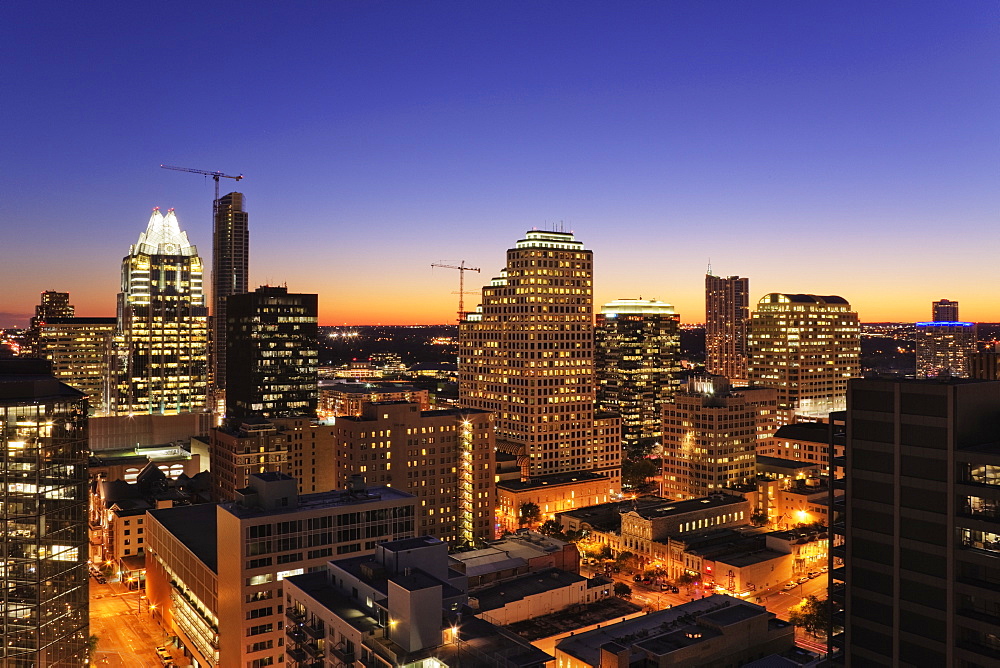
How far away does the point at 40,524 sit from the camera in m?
72.2

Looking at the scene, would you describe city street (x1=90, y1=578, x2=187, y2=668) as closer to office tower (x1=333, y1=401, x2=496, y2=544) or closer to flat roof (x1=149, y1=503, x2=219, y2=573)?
flat roof (x1=149, y1=503, x2=219, y2=573)

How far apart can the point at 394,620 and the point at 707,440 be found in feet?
463

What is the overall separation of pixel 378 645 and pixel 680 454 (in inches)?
5739

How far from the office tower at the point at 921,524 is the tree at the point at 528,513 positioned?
10907 cm

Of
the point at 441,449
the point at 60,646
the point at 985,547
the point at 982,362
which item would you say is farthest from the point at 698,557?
the point at 60,646

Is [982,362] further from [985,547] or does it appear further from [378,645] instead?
[378,645]

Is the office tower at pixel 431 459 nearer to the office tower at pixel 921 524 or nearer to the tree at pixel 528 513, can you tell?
the tree at pixel 528 513

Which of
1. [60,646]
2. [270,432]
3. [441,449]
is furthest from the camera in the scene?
[270,432]

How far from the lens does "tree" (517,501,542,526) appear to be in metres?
165

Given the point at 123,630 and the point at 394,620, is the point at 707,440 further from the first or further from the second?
the point at 394,620

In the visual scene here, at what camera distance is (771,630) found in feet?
313

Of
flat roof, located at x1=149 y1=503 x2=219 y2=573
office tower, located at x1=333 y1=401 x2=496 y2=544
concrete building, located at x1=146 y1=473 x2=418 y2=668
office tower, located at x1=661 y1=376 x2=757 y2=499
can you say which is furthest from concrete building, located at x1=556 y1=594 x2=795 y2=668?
office tower, located at x1=661 y1=376 x2=757 y2=499

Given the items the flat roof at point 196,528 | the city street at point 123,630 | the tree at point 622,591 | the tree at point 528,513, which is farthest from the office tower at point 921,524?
the tree at point 528,513

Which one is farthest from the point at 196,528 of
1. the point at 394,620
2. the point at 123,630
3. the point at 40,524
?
the point at 394,620
